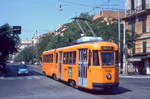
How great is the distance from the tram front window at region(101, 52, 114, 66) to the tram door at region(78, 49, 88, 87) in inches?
52.9

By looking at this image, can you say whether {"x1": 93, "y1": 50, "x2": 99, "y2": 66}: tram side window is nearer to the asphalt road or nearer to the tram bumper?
the tram bumper

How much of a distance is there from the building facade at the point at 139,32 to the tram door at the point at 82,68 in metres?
24.1

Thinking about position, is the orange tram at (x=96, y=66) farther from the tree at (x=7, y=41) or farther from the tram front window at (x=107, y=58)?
the tree at (x=7, y=41)

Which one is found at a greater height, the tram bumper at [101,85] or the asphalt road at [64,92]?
the tram bumper at [101,85]

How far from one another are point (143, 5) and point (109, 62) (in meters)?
31.1

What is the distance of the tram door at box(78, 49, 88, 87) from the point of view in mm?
18641

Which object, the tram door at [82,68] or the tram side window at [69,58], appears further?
the tram side window at [69,58]

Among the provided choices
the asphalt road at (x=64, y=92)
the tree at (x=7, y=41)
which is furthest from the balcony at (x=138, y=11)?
the asphalt road at (x=64, y=92)

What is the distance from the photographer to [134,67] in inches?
1907

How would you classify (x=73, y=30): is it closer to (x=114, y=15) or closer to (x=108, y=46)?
(x=114, y=15)

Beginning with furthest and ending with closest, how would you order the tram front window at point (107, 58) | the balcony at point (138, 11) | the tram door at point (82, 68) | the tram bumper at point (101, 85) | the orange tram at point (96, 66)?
the balcony at point (138, 11) → the tram door at point (82, 68) → the tram front window at point (107, 58) → the orange tram at point (96, 66) → the tram bumper at point (101, 85)

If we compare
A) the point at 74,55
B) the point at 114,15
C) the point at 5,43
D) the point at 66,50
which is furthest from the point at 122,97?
the point at 114,15

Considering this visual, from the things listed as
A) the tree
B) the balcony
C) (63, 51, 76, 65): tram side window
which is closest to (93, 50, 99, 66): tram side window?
(63, 51, 76, 65): tram side window

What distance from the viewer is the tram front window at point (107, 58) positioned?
17.7 meters
